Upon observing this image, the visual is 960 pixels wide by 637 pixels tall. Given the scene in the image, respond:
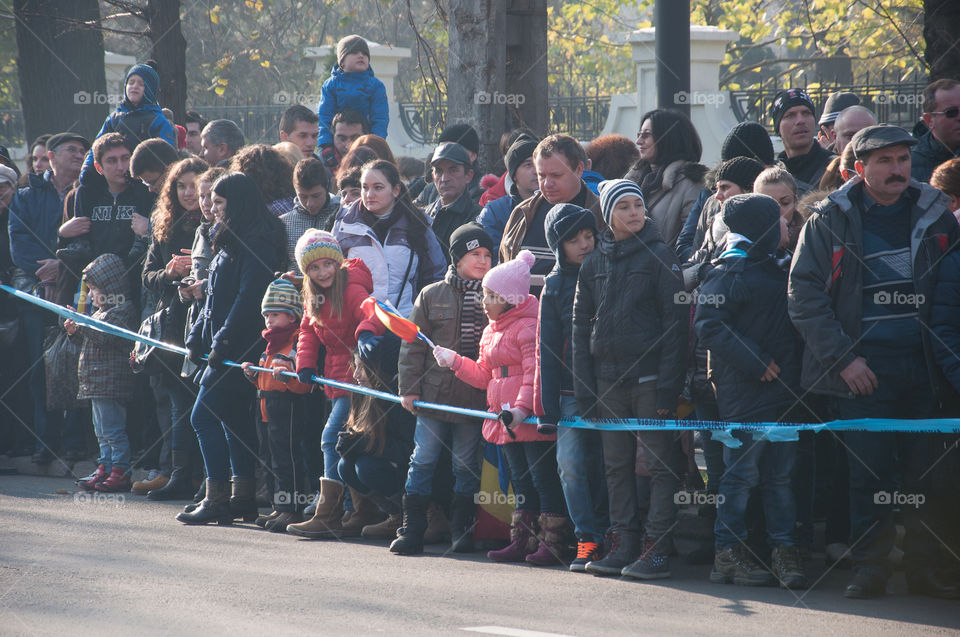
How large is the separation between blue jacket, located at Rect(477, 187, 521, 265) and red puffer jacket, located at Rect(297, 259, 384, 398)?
0.86 meters

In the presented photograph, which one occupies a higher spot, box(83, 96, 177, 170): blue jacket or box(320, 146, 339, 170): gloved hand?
box(83, 96, 177, 170): blue jacket

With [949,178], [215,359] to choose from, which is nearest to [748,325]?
[949,178]

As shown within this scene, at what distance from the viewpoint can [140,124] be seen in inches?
447

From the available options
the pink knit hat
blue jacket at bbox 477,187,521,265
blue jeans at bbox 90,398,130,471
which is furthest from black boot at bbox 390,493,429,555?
blue jeans at bbox 90,398,130,471

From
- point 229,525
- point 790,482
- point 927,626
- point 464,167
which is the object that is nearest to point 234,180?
point 464,167

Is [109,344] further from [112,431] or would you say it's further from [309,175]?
[309,175]

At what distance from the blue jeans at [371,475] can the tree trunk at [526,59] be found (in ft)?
11.2

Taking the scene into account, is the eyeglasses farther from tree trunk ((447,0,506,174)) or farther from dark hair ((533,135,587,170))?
tree trunk ((447,0,506,174))

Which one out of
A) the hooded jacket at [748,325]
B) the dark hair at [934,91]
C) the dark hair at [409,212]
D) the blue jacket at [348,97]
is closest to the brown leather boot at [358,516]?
the dark hair at [409,212]

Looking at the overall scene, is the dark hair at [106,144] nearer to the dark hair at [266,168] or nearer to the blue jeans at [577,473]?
the dark hair at [266,168]

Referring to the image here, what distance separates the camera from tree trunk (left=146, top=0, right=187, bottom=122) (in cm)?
1338

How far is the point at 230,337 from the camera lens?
8078 mm

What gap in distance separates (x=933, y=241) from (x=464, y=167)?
3705 millimetres

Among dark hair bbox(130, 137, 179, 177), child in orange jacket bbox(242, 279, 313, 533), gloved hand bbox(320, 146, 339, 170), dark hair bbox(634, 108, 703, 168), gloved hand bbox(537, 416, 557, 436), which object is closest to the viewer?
gloved hand bbox(537, 416, 557, 436)
